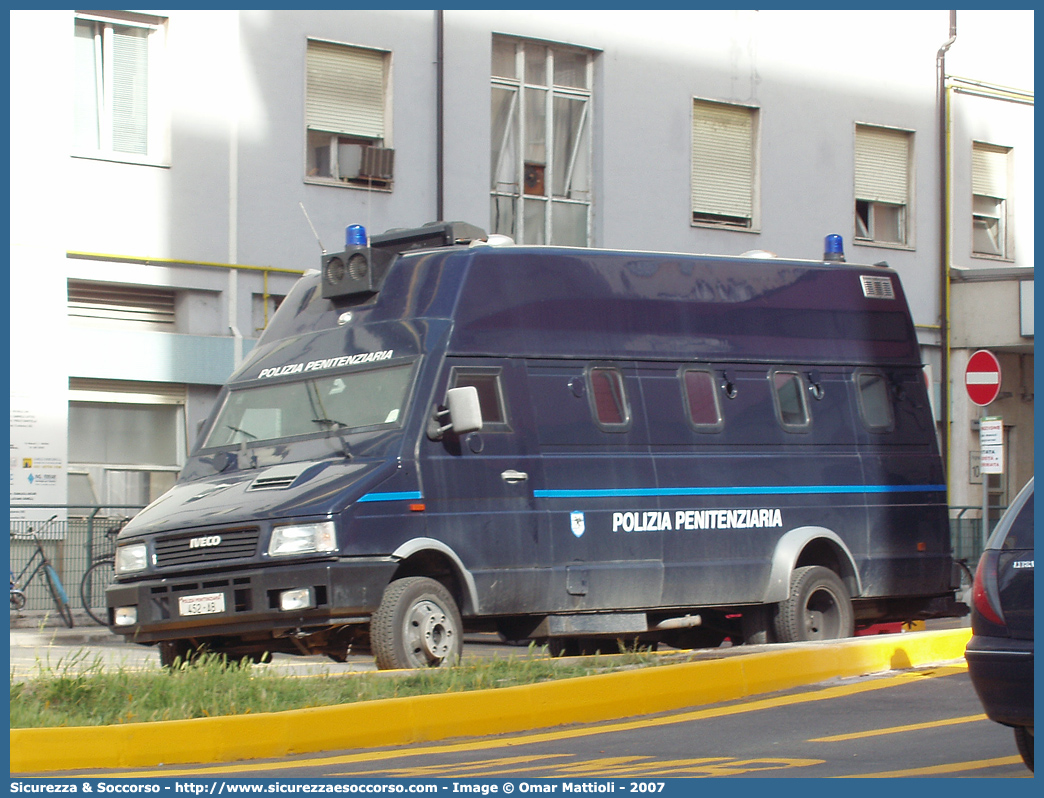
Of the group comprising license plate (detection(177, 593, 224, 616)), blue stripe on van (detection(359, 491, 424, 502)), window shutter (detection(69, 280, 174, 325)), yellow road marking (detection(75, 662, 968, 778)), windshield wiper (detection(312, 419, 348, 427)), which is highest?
window shutter (detection(69, 280, 174, 325))

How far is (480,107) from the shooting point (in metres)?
22.8

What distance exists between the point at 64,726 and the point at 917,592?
25.1 feet

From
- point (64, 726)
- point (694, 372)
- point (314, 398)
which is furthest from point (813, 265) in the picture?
point (64, 726)

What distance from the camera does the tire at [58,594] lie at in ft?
59.5

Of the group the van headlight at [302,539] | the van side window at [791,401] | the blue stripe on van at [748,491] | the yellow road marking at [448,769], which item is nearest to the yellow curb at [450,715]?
the yellow road marking at [448,769]

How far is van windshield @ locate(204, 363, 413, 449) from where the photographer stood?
36.6 feet

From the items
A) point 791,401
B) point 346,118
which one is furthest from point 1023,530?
point 346,118

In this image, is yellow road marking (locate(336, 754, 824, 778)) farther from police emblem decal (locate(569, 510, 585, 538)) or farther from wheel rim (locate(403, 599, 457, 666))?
police emblem decal (locate(569, 510, 585, 538))

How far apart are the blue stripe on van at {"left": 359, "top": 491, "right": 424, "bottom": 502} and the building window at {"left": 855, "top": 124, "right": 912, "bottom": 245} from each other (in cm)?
1725

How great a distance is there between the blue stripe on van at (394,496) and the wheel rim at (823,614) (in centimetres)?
359

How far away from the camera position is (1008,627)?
21.6 ft

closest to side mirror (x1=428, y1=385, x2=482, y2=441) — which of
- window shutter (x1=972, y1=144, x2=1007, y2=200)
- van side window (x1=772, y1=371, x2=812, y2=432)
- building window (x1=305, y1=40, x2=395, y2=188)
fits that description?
van side window (x1=772, y1=371, x2=812, y2=432)

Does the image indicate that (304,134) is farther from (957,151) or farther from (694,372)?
(957,151)

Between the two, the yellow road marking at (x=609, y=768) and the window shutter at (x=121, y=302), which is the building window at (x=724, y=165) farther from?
the yellow road marking at (x=609, y=768)
